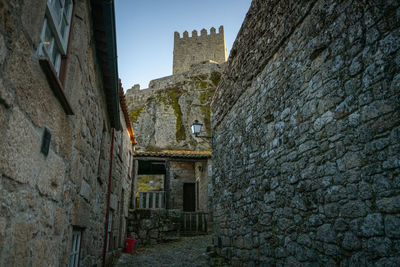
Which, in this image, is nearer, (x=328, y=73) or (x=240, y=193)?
(x=328, y=73)

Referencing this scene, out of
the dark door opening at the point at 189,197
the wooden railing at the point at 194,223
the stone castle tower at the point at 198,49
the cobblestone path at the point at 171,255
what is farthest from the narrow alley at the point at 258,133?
the stone castle tower at the point at 198,49

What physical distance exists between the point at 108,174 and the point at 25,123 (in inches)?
169

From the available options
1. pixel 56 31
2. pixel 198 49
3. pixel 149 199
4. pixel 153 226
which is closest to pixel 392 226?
pixel 56 31

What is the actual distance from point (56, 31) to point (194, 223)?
1067cm

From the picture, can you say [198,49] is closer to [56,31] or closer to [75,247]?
[75,247]

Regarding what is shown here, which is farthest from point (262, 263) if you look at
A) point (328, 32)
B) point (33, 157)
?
point (33, 157)

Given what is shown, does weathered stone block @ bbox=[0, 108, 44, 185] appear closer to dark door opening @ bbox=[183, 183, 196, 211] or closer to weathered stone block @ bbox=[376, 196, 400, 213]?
weathered stone block @ bbox=[376, 196, 400, 213]

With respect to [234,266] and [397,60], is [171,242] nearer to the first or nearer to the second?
[234,266]

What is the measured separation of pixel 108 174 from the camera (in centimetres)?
567

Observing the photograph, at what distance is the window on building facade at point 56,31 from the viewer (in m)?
2.01

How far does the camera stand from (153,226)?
10.7m

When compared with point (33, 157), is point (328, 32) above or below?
above

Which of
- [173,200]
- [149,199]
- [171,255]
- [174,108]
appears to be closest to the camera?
[171,255]

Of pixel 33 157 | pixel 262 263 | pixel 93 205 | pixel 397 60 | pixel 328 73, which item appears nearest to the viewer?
pixel 33 157
